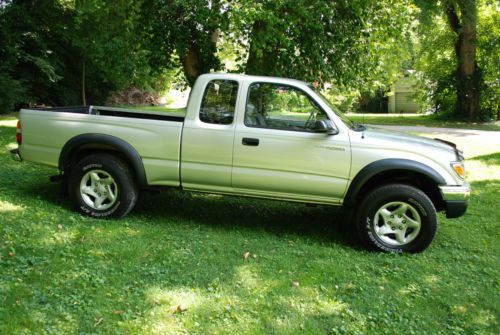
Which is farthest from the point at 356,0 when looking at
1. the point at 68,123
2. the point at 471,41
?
the point at 471,41

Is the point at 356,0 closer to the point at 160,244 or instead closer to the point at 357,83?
the point at 357,83

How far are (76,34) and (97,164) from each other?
1799 cm

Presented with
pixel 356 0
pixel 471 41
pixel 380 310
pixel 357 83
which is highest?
pixel 471 41

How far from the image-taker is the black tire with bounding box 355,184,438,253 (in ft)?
16.9

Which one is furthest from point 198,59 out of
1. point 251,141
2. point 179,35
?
point 251,141

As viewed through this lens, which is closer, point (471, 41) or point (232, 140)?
point (232, 140)

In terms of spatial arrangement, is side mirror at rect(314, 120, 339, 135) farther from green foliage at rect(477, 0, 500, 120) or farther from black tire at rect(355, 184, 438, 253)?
green foliage at rect(477, 0, 500, 120)

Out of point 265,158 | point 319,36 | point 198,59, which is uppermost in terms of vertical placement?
point 319,36

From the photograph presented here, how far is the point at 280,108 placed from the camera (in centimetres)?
550

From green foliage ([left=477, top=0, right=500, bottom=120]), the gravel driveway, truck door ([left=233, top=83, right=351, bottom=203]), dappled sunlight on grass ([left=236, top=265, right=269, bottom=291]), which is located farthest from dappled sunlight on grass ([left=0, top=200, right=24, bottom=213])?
green foliage ([left=477, top=0, right=500, bottom=120])

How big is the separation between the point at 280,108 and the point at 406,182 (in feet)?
5.60

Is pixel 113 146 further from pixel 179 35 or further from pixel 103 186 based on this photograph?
pixel 179 35

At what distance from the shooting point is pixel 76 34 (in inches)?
846

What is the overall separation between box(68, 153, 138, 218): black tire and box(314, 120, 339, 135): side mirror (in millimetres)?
2297
